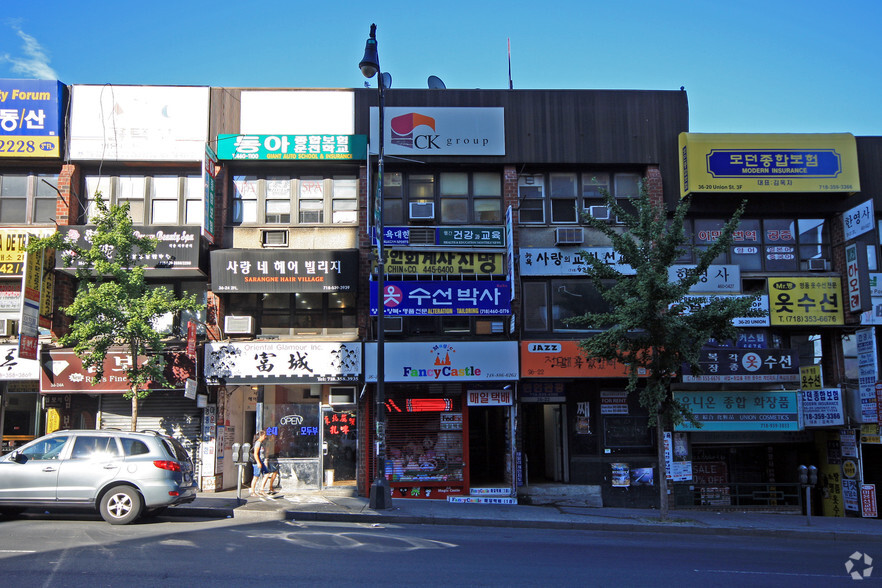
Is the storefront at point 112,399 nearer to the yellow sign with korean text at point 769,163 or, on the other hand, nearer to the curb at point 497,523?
the curb at point 497,523

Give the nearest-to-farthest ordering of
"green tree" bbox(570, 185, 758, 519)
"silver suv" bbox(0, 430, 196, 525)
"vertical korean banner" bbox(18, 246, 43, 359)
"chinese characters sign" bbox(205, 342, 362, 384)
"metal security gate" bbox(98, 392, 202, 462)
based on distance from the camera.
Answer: "silver suv" bbox(0, 430, 196, 525) < "green tree" bbox(570, 185, 758, 519) < "vertical korean banner" bbox(18, 246, 43, 359) < "chinese characters sign" bbox(205, 342, 362, 384) < "metal security gate" bbox(98, 392, 202, 462)

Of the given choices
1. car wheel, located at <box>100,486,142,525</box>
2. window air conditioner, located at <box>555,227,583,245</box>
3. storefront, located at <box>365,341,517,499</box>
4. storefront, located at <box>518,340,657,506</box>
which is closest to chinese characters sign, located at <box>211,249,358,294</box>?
storefront, located at <box>365,341,517,499</box>

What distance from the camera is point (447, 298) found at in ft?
61.0

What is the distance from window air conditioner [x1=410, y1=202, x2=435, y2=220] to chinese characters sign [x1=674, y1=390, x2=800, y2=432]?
322 inches

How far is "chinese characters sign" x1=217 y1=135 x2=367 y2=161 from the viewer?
19.3m

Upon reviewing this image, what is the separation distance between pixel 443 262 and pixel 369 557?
10.6 metres

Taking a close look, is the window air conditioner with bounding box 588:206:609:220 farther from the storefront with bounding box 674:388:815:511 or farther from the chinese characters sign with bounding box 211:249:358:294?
the chinese characters sign with bounding box 211:249:358:294

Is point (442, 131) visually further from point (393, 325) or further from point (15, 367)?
point (15, 367)

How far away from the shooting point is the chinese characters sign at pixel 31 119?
18766 mm

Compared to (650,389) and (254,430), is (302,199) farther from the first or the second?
(650,389)

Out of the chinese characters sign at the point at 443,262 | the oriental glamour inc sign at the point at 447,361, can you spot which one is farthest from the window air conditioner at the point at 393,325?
the chinese characters sign at the point at 443,262

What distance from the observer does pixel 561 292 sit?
19594 mm

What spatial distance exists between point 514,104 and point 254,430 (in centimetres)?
1179

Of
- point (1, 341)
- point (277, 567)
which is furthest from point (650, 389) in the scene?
point (1, 341)
